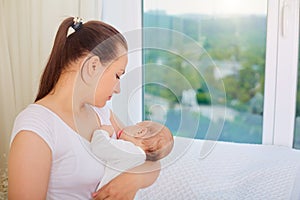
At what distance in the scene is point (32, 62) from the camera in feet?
6.66

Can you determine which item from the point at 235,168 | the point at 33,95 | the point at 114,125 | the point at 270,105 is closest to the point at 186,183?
the point at 235,168

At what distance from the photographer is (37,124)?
1.08 meters

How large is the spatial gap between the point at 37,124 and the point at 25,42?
1.07m

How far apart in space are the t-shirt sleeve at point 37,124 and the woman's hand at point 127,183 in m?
0.26

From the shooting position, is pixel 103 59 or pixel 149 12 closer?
pixel 103 59

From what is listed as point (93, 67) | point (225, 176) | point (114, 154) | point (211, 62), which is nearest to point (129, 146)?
point (114, 154)

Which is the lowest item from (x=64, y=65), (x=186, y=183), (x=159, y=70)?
(x=186, y=183)

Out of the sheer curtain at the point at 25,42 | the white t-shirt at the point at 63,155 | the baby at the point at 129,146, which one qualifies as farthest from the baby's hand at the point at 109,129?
the sheer curtain at the point at 25,42

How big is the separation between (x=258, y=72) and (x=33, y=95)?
44.1 inches

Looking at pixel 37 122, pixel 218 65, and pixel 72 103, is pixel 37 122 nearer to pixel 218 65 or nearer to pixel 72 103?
pixel 72 103

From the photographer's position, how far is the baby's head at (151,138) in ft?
4.18

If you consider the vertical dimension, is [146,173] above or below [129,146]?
below

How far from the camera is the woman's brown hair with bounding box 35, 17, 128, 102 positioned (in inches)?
45.2

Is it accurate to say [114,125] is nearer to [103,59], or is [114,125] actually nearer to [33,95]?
[103,59]
